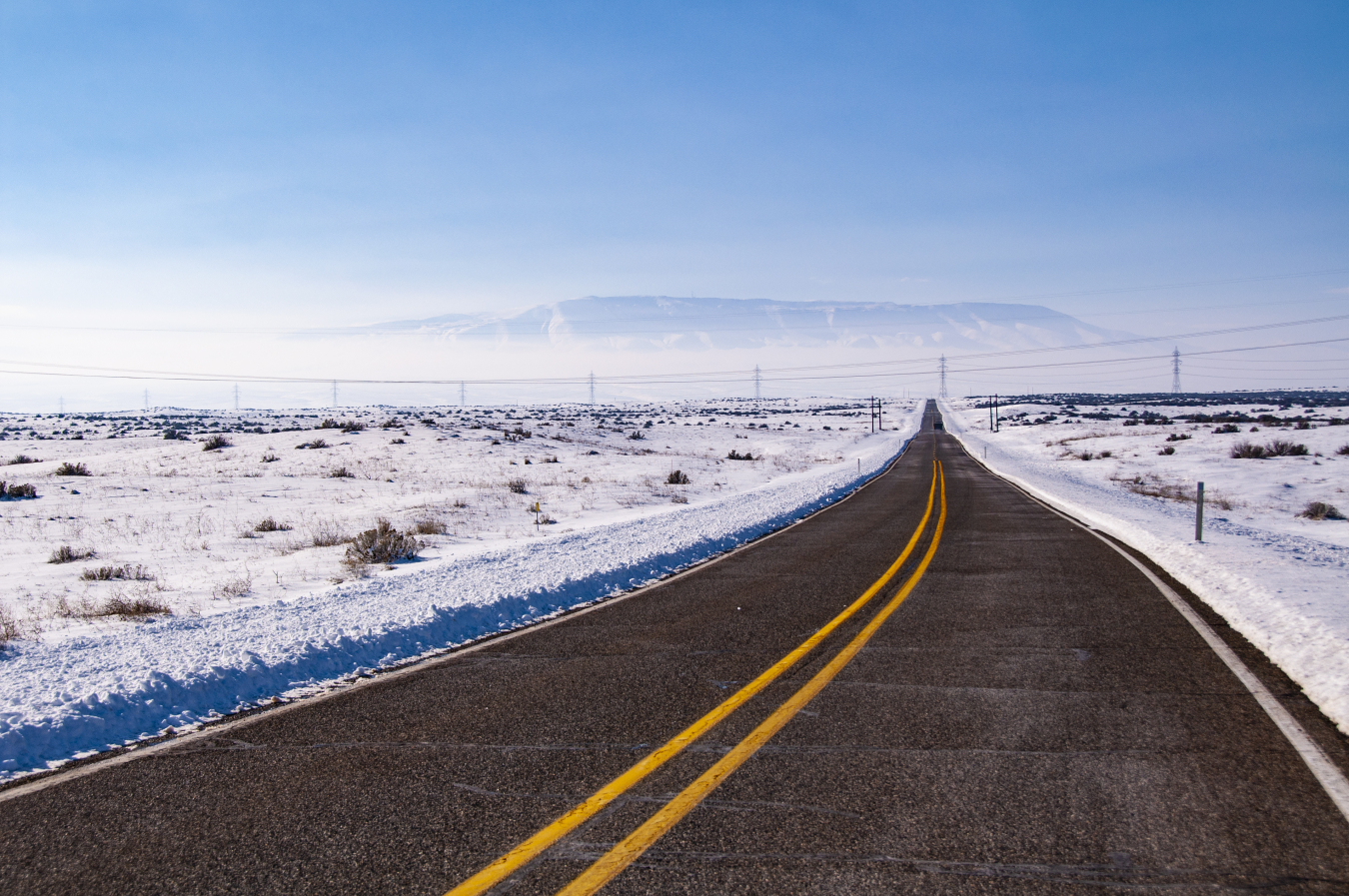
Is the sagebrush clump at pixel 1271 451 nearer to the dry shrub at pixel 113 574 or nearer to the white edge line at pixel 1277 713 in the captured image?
the white edge line at pixel 1277 713

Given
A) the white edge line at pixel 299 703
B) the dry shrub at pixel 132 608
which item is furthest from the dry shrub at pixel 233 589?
the white edge line at pixel 299 703

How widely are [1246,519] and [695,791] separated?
22924 millimetres

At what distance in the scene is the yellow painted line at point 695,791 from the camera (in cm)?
338

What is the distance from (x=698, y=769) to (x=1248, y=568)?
31.4 ft

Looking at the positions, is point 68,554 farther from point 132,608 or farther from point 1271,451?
point 1271,451

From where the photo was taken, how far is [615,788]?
423cm

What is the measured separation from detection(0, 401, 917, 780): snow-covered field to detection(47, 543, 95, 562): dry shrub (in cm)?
13

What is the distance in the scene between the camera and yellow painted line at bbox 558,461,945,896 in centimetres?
338

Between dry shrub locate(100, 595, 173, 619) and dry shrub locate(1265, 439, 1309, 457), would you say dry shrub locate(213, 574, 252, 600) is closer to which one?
dry shrub locate(100, 595, 173, 619)

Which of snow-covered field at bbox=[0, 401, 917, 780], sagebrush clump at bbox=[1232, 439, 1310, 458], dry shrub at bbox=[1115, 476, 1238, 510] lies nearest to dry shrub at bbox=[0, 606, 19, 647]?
snow-covered field at bbox=[0, 401, 917, 780]

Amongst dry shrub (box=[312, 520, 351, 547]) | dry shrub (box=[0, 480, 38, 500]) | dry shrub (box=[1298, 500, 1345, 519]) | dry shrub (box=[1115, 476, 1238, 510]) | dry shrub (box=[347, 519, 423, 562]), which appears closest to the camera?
dry shrub (box=[347, 519, 423, 562])

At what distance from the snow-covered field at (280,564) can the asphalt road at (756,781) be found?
89 cm

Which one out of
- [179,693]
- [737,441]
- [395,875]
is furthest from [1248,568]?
[737,441]

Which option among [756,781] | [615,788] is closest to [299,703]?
[615,788]
